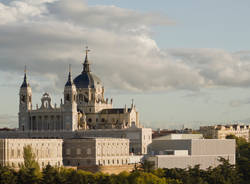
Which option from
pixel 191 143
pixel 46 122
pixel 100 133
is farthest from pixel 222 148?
pixel 46 122

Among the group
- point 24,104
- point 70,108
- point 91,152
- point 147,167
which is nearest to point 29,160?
point 147,167

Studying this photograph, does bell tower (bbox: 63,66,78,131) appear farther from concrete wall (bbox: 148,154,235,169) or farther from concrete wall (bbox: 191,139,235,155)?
concrete wall (bbox: 191,139,235,155)

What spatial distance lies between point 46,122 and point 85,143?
74.7 feet

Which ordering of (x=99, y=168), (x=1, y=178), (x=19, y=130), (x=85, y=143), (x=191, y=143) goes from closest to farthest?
(x=1, y=178)
(x=99, y=168)
(x=85, y=143)
(x=191, y=143)
(x=19, y=130)

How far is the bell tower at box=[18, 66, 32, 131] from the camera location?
196 meters

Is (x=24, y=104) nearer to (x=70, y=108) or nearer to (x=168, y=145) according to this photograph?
(x=70, y=108)

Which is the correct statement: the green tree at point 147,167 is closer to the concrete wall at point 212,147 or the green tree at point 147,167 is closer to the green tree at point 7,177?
the concrete wall at point 212,147

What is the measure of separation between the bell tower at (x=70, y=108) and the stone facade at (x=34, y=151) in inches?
694

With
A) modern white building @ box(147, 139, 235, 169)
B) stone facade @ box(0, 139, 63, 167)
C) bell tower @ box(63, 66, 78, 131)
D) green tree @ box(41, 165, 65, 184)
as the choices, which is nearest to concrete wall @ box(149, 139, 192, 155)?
modern white building @ box(147, 139, 235, 169)

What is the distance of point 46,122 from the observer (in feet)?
636

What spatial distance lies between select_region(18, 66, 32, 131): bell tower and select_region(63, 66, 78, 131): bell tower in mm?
8890

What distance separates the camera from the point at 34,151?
539 ft

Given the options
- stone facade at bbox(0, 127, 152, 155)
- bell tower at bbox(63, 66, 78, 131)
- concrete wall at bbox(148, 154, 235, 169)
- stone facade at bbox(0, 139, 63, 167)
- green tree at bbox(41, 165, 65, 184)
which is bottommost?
green tree at bbox(41, 165, 65, 184)

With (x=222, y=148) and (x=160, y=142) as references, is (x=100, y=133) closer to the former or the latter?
(x=160, y=142)
